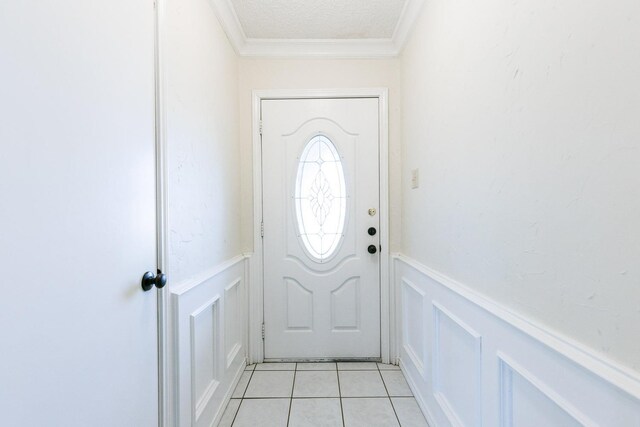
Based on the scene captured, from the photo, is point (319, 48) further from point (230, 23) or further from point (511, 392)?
point (511, 392)

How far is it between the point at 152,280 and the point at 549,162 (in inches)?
50.6

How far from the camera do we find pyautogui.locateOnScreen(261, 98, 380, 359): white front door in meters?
2.38

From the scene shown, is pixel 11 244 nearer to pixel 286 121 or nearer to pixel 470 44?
pixel 470 44

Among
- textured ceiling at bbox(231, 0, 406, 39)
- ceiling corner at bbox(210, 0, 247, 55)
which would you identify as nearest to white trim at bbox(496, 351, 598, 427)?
textured ceiling at bbox(231, 0, 406, 39)

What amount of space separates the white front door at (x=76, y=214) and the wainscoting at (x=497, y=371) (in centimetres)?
120

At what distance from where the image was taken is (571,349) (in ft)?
2.42

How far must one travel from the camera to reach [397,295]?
2336 mm

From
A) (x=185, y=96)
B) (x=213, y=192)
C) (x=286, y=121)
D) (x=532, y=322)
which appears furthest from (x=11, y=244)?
(x=286, y=121)

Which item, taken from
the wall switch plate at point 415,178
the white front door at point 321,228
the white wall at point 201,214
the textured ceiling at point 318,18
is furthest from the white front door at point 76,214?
the wall switch plate at point 415,178

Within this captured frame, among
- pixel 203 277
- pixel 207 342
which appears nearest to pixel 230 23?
pixel 203 277

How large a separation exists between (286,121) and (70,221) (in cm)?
182

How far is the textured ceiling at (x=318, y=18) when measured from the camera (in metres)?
1.92

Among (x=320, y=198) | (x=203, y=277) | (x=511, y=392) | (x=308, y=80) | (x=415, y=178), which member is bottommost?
(x=511, y=392)

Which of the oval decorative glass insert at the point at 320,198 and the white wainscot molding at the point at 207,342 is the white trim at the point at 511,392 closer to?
the white wainscot molding at the point at 207,342
